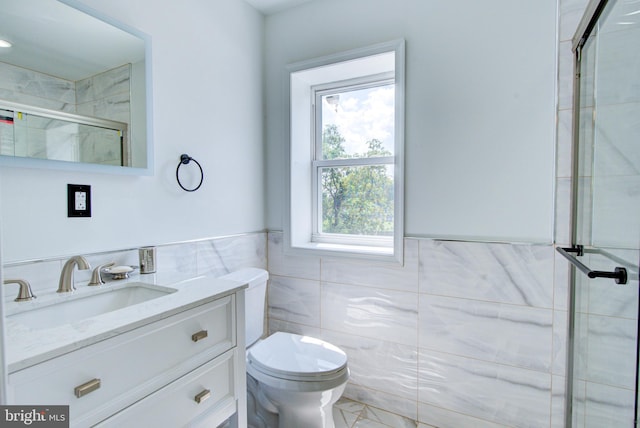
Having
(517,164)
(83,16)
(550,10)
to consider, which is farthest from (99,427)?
(550,10)

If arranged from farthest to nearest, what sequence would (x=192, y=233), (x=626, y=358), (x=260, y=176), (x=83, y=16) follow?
(x=260, y=176), (x=192, y=233), (x=83, y=16), (x=626, y=358)

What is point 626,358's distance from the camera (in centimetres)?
93

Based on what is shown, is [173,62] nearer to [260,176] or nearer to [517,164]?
[260,176]

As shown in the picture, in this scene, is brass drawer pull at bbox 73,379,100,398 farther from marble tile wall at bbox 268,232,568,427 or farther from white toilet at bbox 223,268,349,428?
marble tile wall at bbox 268,232,568,427

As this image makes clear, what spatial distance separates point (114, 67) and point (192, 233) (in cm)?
80

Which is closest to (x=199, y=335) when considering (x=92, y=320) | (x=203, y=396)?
(x=203, y=396)

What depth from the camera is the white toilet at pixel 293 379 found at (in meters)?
1.35

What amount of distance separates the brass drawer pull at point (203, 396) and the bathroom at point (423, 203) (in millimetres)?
648

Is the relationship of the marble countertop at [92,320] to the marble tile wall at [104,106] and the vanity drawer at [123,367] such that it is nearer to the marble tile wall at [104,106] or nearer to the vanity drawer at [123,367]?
the vanity drawer at [123,367]

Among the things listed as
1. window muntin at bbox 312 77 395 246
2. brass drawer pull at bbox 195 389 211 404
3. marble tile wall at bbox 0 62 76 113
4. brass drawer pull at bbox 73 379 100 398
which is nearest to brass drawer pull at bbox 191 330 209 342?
brass drawer pull at bbox 195 389 211 404

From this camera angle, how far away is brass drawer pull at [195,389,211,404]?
105 cm

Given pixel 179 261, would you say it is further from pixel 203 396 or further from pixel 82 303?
pixel 203 396

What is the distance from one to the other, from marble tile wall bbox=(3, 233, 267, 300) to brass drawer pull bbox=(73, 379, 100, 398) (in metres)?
0.52
